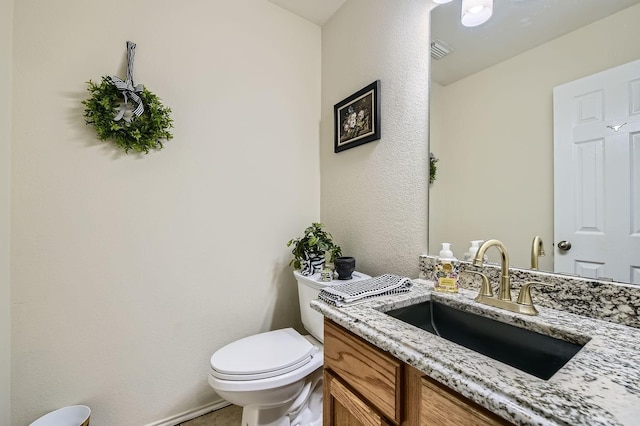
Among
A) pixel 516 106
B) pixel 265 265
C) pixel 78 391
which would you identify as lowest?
pixel 78 391

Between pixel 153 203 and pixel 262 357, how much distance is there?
939 millimetres

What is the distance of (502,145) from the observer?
93 cm

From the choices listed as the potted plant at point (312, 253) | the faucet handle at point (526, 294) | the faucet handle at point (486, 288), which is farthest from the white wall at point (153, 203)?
the faucet handle at point (526, 294)

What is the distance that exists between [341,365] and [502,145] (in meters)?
0.95

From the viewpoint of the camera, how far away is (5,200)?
3.36 feet

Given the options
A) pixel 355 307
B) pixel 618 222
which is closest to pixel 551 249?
pixel 618 222

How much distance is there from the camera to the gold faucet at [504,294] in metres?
0.74

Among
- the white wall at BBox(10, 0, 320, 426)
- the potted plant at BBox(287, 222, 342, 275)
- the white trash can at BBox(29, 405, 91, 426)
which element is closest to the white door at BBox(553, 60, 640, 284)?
the potted plant at BBox(287, 222, 342, 275)

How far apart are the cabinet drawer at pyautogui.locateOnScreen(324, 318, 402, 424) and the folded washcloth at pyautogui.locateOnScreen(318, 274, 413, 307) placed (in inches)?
3.2

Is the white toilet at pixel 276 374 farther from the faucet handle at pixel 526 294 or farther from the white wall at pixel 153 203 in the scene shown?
the faucet handle at pixel 526 294

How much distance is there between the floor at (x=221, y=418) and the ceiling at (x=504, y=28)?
1994 millimetres

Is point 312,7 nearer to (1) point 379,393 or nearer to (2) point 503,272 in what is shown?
(2) point 503,272

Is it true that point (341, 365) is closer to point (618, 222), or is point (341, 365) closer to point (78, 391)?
point (618, 222)

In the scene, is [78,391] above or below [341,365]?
below
